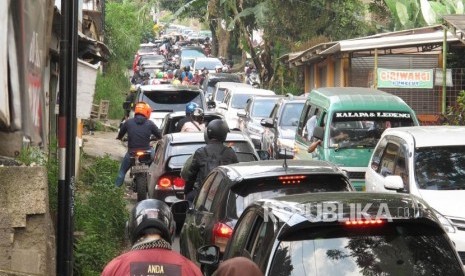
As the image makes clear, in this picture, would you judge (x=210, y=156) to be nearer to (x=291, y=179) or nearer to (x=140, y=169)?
(x=291, y=179)

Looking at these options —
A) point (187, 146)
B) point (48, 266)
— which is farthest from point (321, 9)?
point (48, 266)

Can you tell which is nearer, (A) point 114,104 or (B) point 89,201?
(B) point 89,201

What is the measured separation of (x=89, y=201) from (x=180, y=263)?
8.91 m

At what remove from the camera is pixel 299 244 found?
20.7 ft

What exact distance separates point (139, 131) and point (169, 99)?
26.6 ft

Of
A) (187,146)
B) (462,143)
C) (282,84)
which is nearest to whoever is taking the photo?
(462,143)

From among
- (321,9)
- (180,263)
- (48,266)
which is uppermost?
(321,9)

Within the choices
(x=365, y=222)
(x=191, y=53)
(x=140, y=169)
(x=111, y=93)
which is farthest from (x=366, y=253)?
(x=191, y=53)

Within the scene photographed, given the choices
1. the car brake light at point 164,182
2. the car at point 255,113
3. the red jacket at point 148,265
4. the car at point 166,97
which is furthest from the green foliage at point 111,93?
the red jacket at point 148,265

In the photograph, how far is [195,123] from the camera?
18703mm

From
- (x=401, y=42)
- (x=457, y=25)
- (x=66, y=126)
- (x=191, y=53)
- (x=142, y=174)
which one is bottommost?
(x=142, y=174)

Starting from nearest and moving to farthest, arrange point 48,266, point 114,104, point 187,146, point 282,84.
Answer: point 48,266, point 187,146, point 114,104, point 282,84

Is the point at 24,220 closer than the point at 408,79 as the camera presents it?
Yes

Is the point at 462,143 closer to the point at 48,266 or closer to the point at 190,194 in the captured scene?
the point at 190,194
